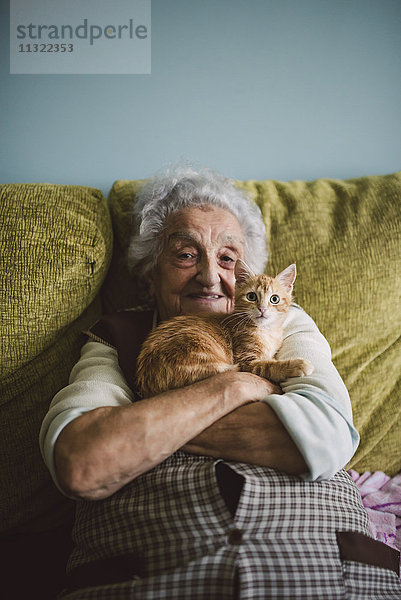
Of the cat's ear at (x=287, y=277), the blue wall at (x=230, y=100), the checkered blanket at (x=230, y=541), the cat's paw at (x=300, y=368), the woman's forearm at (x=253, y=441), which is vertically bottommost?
the checkered blanket at (x=230, y=541)

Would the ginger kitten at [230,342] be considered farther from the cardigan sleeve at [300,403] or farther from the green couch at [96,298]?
the green couch at [96,298]

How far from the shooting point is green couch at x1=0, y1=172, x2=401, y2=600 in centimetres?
140

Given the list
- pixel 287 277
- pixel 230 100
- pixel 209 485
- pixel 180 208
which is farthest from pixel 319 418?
pixel 230 100

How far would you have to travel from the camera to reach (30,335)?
1398mm

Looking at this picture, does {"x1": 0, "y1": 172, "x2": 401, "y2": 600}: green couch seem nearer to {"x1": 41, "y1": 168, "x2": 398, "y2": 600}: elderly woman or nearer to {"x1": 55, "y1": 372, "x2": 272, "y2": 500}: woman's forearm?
{"x1": 41, "y1": 168, "x2": 398, "y2": 600}: elderly woman

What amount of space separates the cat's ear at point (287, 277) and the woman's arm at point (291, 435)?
42 cm

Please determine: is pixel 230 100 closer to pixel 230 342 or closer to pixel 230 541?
pixel 230 342

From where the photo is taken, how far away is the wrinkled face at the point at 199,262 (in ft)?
4.72

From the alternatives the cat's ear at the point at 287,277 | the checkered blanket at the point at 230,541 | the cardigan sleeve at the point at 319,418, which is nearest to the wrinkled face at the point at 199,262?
the cat's ear at the point at 287,277

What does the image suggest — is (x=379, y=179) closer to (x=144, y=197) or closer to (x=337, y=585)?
(x=144, y=197)

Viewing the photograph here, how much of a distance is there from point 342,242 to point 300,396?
768 mm

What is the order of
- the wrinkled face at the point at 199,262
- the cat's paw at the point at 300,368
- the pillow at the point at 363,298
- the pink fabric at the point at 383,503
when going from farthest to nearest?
1. the pillow at the point at 363,298
2. the wrinkled face at the point at 199,262
3. the pink fabric at the point at 383,503
4. the cat's paw at the point at 300,368

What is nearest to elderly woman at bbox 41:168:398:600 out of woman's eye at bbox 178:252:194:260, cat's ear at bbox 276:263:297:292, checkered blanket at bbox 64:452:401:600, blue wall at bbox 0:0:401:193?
checkered blanket at bbox 64:452:401:600

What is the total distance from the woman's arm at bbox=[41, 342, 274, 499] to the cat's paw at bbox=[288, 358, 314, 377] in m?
0.10
